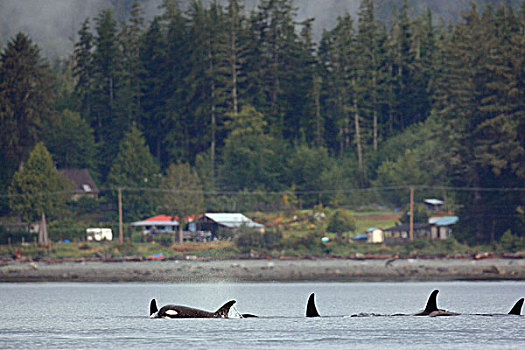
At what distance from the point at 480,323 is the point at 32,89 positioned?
351 feet

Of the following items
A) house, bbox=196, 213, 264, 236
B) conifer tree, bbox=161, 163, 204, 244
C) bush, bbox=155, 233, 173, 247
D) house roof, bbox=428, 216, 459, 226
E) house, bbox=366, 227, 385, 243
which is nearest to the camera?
bush, bbox=155, 233, 173, 247

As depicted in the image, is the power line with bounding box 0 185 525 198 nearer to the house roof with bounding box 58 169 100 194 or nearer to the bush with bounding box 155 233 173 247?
the house roof with bounding box 58 169 100 194

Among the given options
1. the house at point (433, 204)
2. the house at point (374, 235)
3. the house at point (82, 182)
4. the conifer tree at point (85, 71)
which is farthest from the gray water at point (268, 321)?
the conifer tree at point (85, 71)

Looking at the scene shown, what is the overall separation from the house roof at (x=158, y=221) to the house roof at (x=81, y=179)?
56.9 feet

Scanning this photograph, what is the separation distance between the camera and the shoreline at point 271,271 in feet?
288

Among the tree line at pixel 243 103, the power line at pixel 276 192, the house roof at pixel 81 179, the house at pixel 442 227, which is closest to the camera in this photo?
the power line at pixel 276 192

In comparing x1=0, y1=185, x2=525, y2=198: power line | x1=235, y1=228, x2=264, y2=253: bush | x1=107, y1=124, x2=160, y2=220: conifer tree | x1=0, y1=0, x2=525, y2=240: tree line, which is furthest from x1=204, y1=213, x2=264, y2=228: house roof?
x1=0, y1=0, x2=525, y2=240: tree line

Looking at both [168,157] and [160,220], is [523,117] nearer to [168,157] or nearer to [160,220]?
[160,220]

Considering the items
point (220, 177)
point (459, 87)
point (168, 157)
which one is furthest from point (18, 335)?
point (168, 157)

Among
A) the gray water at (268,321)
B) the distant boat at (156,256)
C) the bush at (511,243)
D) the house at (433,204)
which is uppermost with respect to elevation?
the house at (433,204)

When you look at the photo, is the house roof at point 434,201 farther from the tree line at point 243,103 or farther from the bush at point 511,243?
the bush at point 511,243

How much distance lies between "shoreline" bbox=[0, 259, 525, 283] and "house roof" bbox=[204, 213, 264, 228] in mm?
18458

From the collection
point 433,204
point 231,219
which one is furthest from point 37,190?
point 433,204

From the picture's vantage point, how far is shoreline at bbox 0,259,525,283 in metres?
87.7
